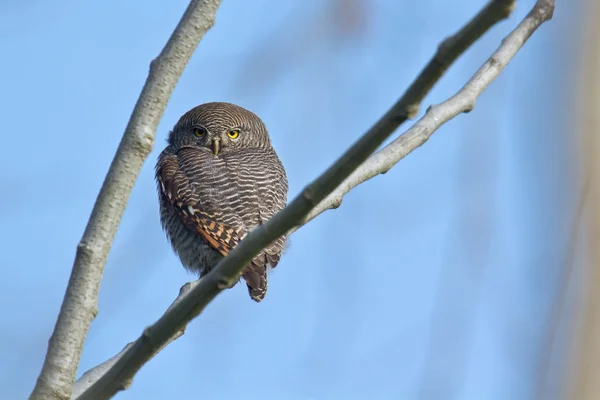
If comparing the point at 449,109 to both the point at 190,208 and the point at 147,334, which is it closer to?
the point at 147,334

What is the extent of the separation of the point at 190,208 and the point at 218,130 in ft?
4.95

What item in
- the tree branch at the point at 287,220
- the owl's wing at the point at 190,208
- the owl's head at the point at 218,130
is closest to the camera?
the tree branch at the point at 287,220

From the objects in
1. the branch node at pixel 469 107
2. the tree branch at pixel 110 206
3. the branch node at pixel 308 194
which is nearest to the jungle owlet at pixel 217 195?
the branch node at pixel 469 107

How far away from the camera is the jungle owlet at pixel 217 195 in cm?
624

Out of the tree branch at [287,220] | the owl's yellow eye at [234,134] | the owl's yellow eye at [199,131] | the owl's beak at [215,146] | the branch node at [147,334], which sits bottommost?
the branch node at [147,334]

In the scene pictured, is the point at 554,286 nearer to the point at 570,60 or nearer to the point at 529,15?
the point at 570,60

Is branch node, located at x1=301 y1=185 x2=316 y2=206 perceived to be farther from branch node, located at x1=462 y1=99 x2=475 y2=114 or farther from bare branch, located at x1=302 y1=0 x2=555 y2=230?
branch node, located at x1=462 y1=99 x2=475 y2=114

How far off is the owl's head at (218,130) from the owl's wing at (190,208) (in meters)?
0.51

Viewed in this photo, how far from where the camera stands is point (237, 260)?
223cm

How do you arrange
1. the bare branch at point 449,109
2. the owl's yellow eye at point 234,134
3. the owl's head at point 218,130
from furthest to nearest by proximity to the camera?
the owl's yellow eye at point 234,134 < the owl's head at point 218,130 < the bare branch at point 449,109

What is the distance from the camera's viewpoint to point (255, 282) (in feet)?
18.9

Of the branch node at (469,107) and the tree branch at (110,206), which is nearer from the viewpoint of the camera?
the tree branch at (110,206)

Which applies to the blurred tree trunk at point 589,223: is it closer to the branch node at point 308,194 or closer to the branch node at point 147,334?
the branch node at point 308,194

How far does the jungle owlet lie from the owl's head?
0.01 m
